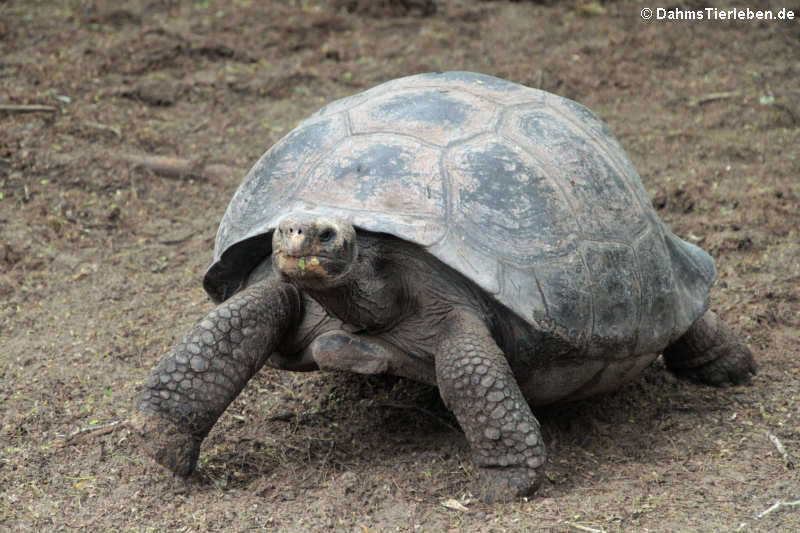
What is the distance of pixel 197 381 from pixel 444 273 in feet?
3.41

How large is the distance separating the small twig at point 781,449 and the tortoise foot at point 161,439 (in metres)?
2.37

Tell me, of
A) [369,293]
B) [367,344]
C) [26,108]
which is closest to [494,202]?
[369,293]

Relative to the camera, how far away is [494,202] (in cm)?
354

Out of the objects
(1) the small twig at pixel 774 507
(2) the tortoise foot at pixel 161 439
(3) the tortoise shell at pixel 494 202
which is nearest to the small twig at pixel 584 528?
(1) the small twig at pixel 774 507

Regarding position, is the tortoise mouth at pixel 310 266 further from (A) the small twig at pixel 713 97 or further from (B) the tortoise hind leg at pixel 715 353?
(A) the small twig at pixel 713 97

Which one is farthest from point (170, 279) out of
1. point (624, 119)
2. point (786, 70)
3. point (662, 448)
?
point (786, 70)

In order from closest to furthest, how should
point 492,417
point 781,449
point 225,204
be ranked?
point 492,417
point 781,449
point 225,204

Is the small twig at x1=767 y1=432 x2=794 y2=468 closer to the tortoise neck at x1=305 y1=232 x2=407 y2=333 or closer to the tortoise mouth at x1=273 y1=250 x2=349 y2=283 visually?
the tortoise neck at x1=305 y1=232 x2=407 y2=333

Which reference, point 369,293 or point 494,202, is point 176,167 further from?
point 494,202

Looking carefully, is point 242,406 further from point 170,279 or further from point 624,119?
point 624,119

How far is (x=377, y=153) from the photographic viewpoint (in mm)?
3641

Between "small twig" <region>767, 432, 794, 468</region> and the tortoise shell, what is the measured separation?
59 cm

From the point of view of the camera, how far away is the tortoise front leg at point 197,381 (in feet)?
11.0

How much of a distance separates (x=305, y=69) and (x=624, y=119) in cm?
290
